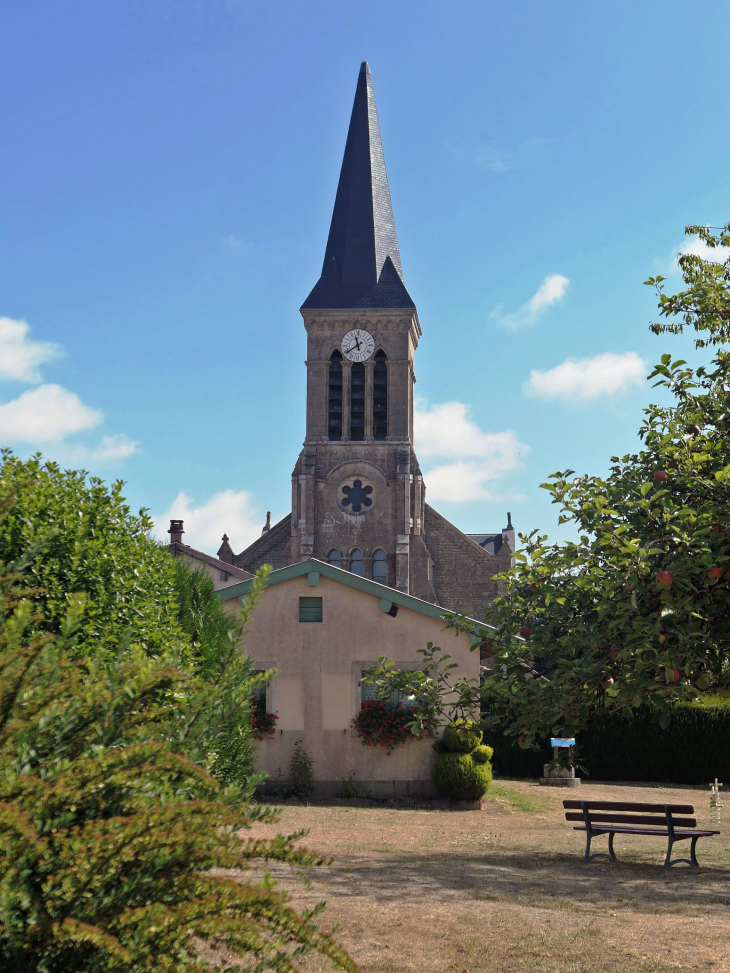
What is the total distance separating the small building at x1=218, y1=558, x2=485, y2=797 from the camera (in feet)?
61.0

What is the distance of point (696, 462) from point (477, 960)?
480 centimetres

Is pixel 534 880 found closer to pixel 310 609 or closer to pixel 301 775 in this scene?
pixel 301 775

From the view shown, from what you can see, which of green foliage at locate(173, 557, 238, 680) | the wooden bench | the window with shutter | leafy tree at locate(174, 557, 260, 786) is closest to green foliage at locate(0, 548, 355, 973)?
leafy tree at locate(174, 557, 260, 786)

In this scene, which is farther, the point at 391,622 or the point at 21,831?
the point at 391,622

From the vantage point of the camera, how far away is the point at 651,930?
760cm

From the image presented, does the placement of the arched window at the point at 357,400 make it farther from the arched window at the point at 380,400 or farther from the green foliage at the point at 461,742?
the green foliage at the point at 461,742

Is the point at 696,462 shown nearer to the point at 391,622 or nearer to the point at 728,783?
the point at 391,622

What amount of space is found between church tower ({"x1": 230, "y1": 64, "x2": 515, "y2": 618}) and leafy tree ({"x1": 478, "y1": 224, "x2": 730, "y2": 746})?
3116cm

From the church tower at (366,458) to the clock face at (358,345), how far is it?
0.05 metres

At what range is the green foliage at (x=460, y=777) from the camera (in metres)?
17.8

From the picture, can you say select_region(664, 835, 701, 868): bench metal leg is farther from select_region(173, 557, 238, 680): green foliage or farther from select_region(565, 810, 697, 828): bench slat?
select_region(173, 557, 238, 680): green foliage

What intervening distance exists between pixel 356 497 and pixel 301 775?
26.1 metres

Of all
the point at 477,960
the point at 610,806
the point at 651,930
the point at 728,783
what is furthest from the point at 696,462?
the point at 728,783

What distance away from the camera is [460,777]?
17.7 meters
